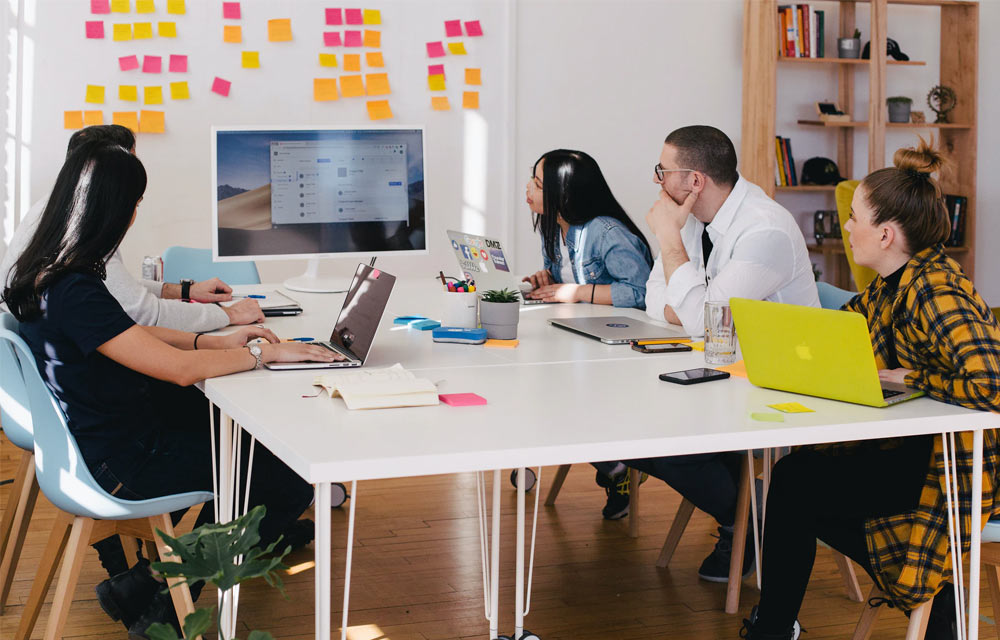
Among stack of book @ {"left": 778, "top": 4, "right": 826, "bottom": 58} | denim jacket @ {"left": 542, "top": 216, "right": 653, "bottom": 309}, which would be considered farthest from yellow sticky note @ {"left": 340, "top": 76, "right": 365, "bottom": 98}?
stack of book @ {"left": 778, "top": 4, "right": 826, "bottom": 58}

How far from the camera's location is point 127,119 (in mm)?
4469

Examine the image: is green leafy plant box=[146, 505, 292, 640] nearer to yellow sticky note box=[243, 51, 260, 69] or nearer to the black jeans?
the black jeans

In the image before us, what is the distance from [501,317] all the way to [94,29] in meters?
2.82

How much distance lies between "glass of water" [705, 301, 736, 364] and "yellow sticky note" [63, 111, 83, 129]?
3210 mm

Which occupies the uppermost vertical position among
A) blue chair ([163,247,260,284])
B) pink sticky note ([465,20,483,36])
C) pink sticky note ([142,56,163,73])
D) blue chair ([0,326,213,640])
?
pink sticky note ([465,20,483,36])

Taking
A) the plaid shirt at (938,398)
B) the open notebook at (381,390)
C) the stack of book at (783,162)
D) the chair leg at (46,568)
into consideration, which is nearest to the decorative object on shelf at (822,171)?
the stack of book at (783,162)

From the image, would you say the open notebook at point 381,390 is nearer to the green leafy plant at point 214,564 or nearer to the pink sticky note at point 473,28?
the green leafy plant at point 214,564

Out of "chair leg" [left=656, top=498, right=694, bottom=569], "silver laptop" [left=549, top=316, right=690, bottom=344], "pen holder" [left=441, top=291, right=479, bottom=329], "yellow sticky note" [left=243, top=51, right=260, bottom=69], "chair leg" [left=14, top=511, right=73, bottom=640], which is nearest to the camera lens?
"chair leg" [left=14, top=511, right=73, bottom=640]

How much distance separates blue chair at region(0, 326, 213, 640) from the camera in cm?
188

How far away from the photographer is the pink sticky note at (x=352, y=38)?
185 inches

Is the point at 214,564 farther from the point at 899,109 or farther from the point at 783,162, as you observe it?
the point at 899,109

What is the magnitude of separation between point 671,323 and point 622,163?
2533mm

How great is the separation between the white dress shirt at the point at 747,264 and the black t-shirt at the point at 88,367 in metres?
1.25

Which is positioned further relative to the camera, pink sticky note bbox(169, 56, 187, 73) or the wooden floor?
pink sticky note bbox(169, 56, 187, 73)
